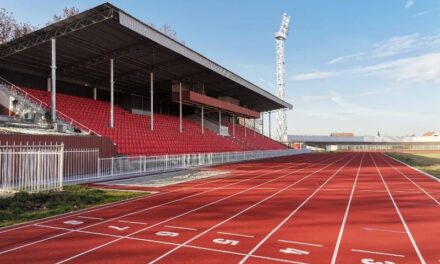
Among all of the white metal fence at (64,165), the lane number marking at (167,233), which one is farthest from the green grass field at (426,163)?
the lane number marking at (167,233)

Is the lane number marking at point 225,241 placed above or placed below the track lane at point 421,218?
above

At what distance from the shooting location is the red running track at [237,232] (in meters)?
6.43

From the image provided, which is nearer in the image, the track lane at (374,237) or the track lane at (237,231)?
the track lane at (374,237)

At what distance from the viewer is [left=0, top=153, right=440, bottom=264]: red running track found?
6.43m

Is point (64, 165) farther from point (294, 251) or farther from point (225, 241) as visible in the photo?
point (294, 251)

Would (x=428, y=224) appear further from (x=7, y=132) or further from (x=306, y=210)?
(x=7, y=132)

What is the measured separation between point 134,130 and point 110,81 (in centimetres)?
519

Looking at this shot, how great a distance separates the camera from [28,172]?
14.6 meters

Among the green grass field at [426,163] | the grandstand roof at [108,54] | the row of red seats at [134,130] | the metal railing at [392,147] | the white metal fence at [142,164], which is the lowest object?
the green grass field at [426,163]

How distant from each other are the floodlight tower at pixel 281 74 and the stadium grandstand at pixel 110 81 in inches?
1575

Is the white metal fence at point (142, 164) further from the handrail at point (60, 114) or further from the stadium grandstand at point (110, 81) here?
the handrail at point (60, 114)

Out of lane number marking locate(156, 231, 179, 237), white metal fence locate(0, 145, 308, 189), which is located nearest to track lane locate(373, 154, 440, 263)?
lane number marking locate(156, 231, 179, 237)

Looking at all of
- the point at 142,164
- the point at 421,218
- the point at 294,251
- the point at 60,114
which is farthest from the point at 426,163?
the point at 294,251

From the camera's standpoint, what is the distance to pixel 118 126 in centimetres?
2917
